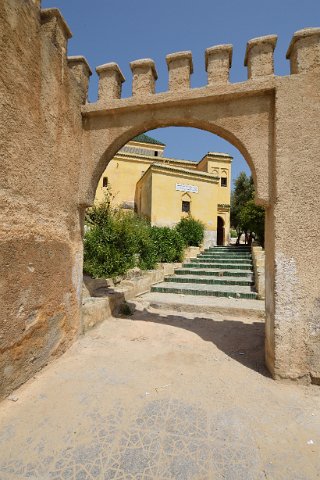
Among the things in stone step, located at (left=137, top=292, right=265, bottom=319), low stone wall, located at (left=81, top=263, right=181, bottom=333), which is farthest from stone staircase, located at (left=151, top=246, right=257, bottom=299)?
low stone wall, located at (left=81, top=263, right=181, bottom=333)

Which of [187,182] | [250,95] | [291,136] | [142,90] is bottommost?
[291,136]

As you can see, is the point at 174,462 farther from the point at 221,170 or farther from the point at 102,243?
the point at 221,170

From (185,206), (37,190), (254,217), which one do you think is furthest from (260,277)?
(185,206)

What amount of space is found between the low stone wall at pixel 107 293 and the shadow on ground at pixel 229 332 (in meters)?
0.37

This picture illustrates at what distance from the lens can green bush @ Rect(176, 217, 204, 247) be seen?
53.9 ft

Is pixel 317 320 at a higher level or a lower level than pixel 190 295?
higher

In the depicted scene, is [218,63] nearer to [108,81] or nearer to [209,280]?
[108,81]

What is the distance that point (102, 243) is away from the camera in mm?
9008

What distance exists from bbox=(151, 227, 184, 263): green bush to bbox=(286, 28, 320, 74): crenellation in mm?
9638

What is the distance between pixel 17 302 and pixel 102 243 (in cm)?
642

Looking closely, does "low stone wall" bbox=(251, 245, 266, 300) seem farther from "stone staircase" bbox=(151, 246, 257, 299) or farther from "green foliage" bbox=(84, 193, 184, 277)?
"green foliage" bbox=(84, 193, 184, 277)

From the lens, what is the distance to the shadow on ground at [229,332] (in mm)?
3507

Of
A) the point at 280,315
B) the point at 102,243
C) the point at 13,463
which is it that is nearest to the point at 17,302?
the point at 13,463

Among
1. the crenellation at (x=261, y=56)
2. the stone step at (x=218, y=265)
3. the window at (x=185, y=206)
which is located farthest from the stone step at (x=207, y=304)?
the window at (x=185, y=206)
